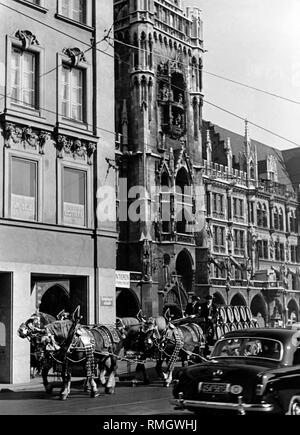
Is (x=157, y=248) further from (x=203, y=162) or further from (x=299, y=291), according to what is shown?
(x=299, y=291)

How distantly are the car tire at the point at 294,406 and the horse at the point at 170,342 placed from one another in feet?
26.0

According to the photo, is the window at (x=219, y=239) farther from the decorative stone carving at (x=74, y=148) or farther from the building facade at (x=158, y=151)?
the decorative stone carving at (x=74, y=148)

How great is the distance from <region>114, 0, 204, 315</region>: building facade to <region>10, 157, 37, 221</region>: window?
30.8 meters

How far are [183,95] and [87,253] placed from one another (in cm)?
4022

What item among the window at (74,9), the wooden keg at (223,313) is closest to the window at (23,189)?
the window at (74,9)

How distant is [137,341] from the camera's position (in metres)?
18.3

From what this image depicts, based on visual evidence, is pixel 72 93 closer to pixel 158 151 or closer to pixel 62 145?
pixel 62 145

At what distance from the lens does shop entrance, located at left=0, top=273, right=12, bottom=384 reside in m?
19.8

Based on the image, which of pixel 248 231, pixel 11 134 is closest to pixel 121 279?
pixel 11 134

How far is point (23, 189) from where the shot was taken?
69.3ft

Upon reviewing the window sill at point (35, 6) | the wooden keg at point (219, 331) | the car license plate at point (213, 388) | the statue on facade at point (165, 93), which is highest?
the statue on facade at point (165, 93)

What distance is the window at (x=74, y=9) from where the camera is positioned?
2369cm

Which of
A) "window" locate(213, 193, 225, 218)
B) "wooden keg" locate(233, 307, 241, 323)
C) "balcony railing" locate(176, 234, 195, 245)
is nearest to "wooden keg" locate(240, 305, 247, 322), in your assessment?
"wooden keg" locate(233, 307, 241, 323)

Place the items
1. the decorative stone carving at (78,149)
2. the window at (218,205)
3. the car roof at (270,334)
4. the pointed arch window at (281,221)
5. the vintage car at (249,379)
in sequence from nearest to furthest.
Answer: the vintage car at (249,379) < the car roof at (270,334) < the decorative stone carving at (78,149) < the window at (218,205) < the pointed arch window at (281,221)
